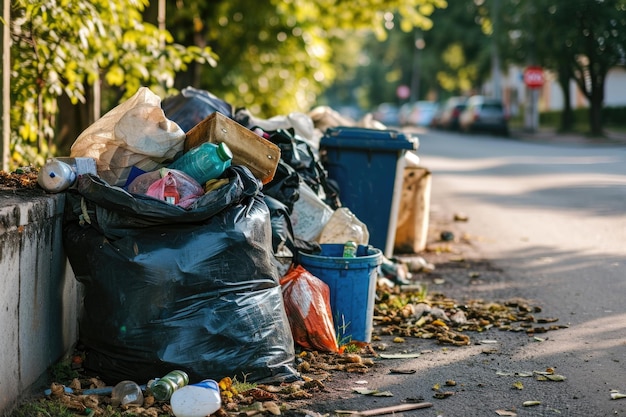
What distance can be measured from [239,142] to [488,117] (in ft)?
103

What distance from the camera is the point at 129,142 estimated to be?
4.62 m

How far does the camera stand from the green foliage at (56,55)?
6312mm

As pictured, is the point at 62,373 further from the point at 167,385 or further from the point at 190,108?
the point at 190,108

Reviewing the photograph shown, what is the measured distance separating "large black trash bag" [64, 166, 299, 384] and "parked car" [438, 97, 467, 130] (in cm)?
3688

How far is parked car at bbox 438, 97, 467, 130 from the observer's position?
133 feet

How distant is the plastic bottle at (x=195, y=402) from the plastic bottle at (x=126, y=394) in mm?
233

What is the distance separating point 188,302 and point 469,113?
33912mm

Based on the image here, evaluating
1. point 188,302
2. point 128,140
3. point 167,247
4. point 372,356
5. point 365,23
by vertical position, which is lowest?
point 372,356

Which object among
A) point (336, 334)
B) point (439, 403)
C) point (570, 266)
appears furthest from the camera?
point (570, 266)

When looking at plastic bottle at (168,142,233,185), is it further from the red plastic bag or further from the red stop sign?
the red stop sign

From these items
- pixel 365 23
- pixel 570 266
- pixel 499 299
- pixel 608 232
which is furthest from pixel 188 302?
pixel 365 23

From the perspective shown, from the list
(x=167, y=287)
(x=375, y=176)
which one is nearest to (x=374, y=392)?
(x=167, y=287)

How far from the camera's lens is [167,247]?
404cm

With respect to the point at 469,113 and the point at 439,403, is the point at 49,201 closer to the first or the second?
the point at 439,403
